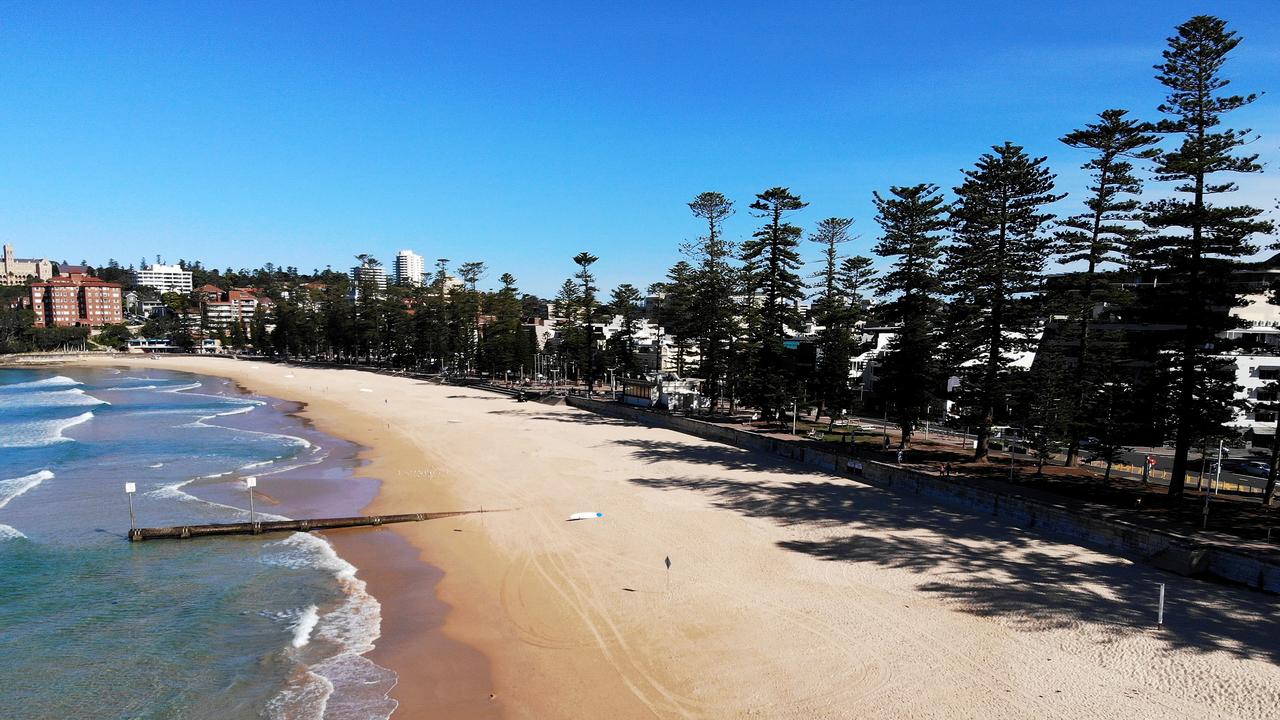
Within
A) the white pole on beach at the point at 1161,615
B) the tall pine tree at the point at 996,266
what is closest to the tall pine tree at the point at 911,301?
the tall pine tree at the point at 996,266

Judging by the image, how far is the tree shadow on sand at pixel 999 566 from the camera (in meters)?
13.4

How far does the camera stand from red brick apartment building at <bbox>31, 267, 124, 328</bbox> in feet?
479

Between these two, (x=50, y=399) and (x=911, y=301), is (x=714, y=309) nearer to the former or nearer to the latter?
(x=911, y=301)

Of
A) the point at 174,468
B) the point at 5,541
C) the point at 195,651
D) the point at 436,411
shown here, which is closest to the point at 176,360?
the point at 436,411

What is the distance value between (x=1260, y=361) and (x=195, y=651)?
5229 centimetres

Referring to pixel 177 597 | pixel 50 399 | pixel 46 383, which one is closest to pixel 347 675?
pixel 177 597

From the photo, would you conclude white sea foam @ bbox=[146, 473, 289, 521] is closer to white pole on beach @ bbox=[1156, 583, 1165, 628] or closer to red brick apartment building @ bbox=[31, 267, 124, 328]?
white pole on beach @ bbox=[1156, 583, 1165, 628]

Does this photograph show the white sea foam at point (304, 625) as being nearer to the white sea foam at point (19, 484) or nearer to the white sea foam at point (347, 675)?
the white sea foam at point (347, 675)

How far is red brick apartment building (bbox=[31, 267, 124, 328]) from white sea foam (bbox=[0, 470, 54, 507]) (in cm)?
15223

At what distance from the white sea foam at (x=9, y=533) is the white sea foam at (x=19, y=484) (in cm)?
384

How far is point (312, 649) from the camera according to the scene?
1310 cm

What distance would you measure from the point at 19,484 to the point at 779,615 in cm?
3116

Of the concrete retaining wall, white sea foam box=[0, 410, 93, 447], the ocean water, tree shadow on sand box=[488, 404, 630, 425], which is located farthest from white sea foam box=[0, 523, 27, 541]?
the concrete retaining wall

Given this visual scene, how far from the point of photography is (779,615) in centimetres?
1410
